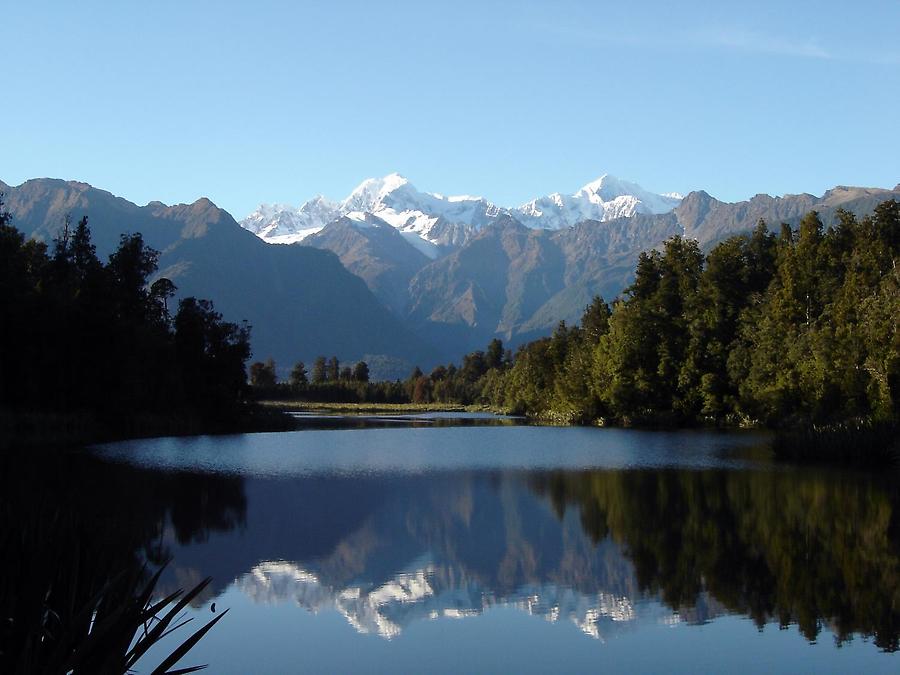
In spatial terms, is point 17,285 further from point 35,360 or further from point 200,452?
point 200,452

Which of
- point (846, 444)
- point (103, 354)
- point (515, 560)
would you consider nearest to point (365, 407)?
point (103, 354)

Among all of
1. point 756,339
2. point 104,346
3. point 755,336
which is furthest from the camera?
point 755,336

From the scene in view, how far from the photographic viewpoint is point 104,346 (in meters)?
65.3

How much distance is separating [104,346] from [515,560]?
156 ft

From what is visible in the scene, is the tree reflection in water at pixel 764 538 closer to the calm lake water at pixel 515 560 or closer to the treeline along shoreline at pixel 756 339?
the calm lake water at pixel 515 560

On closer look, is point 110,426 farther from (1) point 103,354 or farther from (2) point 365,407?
(2) point 365,407

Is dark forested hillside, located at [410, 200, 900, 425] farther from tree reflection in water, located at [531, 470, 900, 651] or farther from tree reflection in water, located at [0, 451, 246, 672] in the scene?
tree reflection in water, located at [0, 451, 246, 672]

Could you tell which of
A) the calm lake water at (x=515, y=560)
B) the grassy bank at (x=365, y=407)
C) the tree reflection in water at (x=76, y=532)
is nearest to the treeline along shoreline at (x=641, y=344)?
the tree reflection in water at (x=76, y=532)

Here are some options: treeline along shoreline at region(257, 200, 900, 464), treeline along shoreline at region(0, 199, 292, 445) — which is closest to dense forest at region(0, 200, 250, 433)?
treeline along shoreline at region(0, 199, 292, 445)

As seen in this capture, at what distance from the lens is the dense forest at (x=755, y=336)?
6356 cm

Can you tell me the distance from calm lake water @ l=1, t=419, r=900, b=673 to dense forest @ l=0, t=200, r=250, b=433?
685 inches

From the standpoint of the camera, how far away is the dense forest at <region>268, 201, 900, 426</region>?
209ft

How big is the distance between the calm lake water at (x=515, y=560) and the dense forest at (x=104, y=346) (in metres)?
17.4

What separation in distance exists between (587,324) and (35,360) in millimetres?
70966
